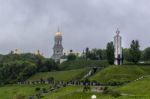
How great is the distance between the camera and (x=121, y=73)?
120500mm

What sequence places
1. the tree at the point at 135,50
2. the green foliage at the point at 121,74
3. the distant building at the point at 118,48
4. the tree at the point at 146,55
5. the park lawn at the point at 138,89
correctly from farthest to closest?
the tree at the point at 146,55, the distant building at the point at 118,48, the tree at the point at 135,50, the green foliage at the point at 121,74, the park lawn at the point at 138,89

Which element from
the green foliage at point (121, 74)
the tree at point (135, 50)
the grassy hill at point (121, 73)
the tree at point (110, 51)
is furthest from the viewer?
the tree at point (110, 51)

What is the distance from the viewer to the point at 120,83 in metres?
106

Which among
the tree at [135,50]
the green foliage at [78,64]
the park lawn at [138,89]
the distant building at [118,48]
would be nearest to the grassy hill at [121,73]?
the tree at [135,50]

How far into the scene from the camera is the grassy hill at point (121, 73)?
11478cm

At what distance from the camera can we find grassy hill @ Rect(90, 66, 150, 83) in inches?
4519

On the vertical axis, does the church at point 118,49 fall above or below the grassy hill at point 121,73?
above

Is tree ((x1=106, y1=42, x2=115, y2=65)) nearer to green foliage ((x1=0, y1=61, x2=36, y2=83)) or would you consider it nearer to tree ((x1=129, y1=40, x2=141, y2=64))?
tree ((x1=129, y1=40, x2=141, y2=64))

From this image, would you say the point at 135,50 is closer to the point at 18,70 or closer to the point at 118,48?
the point at 118,48

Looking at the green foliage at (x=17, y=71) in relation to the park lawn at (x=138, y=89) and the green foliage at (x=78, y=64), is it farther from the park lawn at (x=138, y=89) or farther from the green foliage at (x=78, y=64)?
the park lawn at (x=138, y=89)

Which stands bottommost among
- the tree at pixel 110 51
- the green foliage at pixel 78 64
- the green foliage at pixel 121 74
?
the green foliage at pixel 121 74

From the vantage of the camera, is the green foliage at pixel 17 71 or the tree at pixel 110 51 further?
the green foliage at pixel 17 71

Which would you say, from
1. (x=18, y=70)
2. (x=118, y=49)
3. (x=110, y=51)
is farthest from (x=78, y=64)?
(x=118, y=49)

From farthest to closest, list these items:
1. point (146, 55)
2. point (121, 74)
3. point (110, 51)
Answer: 1. point (146, 55)
2. point (110, 51)
3. point (121, 74)
